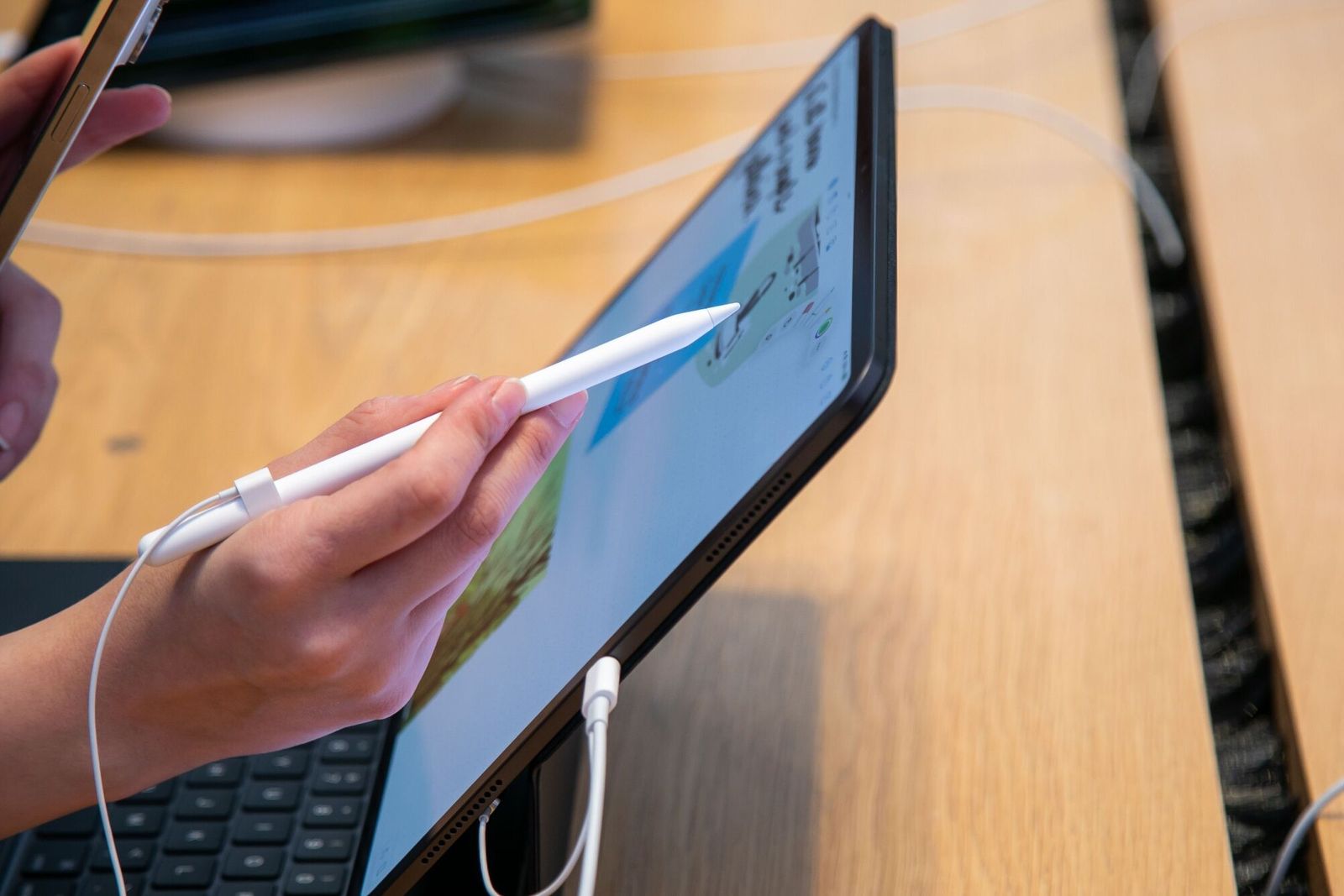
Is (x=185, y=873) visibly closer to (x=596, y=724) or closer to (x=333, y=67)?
(x=596, y=724)

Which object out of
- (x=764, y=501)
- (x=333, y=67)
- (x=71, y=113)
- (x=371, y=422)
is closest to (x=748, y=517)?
(x=764, y=501)

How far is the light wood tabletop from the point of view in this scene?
20.8 inches

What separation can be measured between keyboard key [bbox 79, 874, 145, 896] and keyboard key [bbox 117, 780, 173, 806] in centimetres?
3

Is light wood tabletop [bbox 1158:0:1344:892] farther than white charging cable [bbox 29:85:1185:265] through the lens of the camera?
No

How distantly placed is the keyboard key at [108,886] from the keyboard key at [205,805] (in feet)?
0.09

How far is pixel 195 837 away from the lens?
470 mm

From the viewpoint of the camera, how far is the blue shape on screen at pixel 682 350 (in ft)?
1.54

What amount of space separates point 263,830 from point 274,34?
54 centimetres

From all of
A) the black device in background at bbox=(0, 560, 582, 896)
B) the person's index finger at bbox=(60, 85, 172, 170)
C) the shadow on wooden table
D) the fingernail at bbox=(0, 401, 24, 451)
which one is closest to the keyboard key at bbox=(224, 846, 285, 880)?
the black device in background at bbox=(0, 560, 582, 896)

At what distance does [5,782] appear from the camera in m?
0.41

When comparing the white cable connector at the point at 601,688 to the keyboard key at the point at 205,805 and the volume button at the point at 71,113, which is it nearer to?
the keyboard key at the point at 205,805

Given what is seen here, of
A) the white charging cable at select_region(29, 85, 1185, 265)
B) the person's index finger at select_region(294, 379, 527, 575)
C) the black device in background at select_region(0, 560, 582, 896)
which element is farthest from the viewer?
the white charging cable at select_region(29, 85, 1185, 265)

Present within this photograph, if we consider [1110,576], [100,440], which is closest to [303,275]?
[100,440]

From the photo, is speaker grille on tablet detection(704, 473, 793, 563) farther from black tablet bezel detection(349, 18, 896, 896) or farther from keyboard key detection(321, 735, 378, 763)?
keyboard key detection(321, 735, 378, 763)
